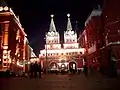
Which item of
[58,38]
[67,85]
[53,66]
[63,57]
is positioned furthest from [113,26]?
[58,38]

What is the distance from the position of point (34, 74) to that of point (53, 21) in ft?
271

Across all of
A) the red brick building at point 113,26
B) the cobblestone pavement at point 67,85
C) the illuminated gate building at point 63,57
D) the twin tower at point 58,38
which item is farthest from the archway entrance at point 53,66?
the cobblestone pavement at point 67,85

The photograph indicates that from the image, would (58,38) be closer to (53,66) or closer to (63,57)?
(63,57)

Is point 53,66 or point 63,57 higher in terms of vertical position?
point 63,57

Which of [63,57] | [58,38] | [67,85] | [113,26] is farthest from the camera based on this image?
[58,38]

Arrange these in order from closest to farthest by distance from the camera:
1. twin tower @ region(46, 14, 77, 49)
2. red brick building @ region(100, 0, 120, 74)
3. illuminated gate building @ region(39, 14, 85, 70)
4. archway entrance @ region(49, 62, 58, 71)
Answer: red brick building @ region(100, 0, 120, 74) → illuminated gate building @ region(39, 14, 85, 70) → archway entrance @ region(49, 62, 58, 71) → twin tower @ region(46, 14, 77, 49)

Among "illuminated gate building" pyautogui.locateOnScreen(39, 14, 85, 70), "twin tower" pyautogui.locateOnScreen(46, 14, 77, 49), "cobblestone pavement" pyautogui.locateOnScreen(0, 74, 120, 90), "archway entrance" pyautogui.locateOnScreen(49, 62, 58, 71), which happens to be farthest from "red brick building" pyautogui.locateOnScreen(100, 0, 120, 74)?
"twin tower" pyautogui.locateOnScreen(46, 14, 77, 49)

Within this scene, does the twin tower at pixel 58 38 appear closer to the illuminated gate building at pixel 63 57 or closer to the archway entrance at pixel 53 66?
the illuminated gate building at pixel 63 57

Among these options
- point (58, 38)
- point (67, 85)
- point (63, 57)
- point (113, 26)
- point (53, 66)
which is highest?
point (58, 38)

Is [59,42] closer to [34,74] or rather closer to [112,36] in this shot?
[112,36]

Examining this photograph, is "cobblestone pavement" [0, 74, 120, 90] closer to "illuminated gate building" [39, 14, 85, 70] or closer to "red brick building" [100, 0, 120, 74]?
"red brick building" [100, 0, 120, 74]

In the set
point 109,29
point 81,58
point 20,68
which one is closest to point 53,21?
point 81,58

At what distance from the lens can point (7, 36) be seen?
54.2m

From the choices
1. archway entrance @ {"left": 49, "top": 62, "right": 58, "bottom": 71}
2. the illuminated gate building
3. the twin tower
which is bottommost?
archway entrance @ {"left": 49, "top": 62, "right": 58, "bottom": 71}
